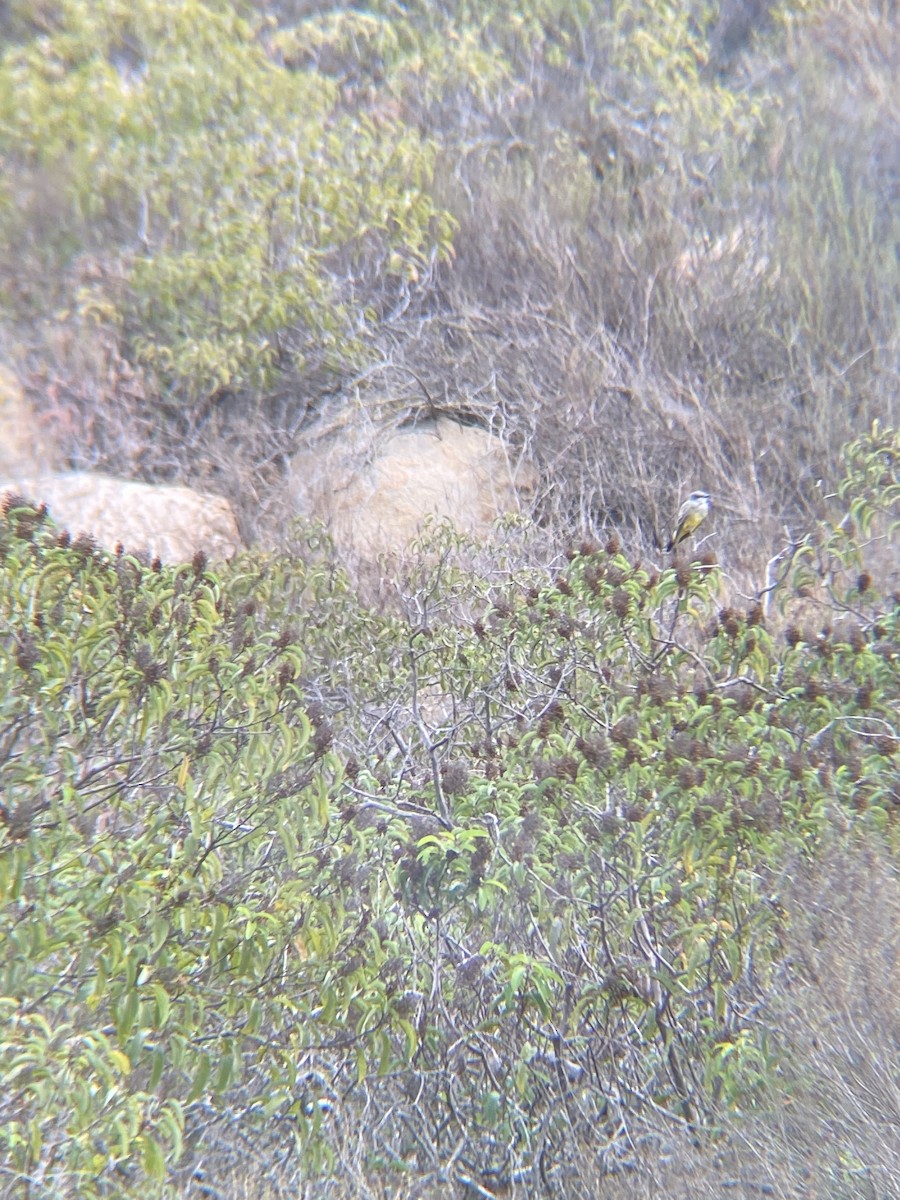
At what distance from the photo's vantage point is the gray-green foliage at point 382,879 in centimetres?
273

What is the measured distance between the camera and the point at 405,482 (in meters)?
6.47

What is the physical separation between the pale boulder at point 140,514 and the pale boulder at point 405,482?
48 cm

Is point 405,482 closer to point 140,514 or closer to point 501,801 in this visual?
point 140,514

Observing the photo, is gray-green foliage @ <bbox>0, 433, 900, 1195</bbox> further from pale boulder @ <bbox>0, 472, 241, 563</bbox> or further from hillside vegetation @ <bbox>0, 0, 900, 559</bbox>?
pale boulder @ <bbox>0, 472, 241, 563</bbox>

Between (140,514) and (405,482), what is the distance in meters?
1.42

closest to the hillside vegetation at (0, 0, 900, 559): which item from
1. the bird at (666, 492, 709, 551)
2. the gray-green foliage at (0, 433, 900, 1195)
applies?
the bird at (666, 492, 709, 551)

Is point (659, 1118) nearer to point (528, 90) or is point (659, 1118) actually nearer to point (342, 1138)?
point (342, 1138)

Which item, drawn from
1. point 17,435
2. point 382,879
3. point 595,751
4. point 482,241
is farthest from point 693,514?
point 17,435

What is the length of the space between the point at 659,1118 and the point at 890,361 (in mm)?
4660

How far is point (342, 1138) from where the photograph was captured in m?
3.08

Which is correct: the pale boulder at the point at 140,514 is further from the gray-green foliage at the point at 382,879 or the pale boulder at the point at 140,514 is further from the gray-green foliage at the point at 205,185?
the gray-green foliage at the point at 382,879

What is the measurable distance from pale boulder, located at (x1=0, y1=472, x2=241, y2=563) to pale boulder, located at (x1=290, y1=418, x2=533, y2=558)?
19.0 inches

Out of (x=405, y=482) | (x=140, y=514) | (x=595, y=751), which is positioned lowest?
(x=140, y=514)

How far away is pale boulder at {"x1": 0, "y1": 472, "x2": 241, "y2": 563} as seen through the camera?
6.04 meters
